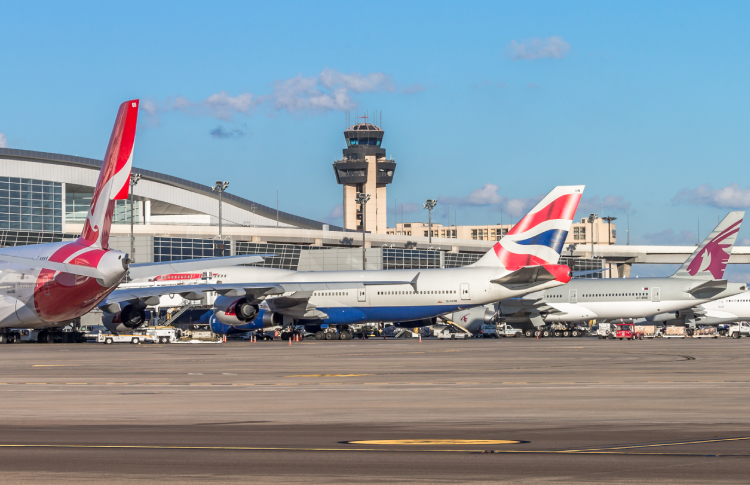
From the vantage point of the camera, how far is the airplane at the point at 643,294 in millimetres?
61969

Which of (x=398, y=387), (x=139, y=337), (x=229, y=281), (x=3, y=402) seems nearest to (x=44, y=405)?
(x=3, y=402)

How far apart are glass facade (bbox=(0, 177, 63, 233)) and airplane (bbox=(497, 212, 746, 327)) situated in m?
56.5

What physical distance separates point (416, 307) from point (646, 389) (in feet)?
122

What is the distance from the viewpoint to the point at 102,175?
112 ft

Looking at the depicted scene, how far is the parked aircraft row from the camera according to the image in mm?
34594

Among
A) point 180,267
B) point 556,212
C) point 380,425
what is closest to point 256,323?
point 556,212

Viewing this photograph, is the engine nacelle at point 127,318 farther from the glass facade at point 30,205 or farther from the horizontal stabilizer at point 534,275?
the glass facade at point 30,205

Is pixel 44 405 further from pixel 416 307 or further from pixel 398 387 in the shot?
pixel 416 307

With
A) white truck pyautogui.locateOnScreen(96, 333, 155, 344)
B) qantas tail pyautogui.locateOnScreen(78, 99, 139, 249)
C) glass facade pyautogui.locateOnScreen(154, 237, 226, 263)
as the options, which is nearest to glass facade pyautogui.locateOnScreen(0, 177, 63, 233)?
glass facade pyautogui.locateOnScreen(154, 237, 226, 263)

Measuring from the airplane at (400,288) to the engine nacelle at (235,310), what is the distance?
0.06m

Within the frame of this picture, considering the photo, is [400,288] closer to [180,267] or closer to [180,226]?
[180,267]

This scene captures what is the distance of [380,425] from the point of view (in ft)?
42.1

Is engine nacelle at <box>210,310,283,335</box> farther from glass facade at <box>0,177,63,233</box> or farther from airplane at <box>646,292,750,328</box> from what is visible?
glass facade at <box>0,177,63,233</box>

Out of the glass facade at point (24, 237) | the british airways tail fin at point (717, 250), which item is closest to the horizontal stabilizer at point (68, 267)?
the british airways tail fin at point (717, 250)
